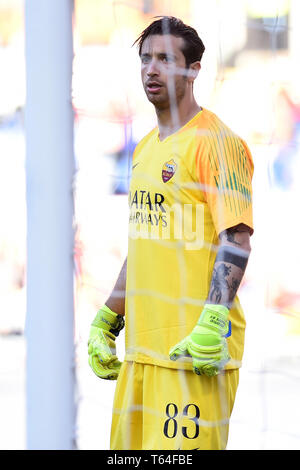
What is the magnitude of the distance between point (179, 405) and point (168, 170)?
41 centimetres

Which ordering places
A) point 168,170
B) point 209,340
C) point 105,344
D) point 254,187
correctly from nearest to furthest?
point 209,340, point 168,170, point 105,344, point 254,187

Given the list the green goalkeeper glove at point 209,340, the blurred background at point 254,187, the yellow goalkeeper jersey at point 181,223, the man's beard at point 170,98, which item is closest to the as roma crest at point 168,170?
the yellow goalkeeper jersey at point 181,223

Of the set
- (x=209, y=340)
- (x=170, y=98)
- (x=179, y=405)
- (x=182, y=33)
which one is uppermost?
(x=182, y=33)

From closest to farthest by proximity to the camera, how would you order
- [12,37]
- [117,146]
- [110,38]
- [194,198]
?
[194,198]
[117,146]
[110,38]
[12,37]

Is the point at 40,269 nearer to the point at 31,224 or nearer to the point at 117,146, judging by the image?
the point at 31,224

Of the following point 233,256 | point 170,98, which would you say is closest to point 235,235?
→ point 233,256

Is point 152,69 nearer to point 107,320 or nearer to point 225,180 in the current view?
point 225,180

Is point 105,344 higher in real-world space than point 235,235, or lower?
lower

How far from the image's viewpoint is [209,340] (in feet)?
4.54

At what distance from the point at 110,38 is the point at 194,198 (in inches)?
84.3

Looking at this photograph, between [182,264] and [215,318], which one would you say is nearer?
[215,318]

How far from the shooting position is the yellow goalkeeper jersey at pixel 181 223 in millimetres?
1436

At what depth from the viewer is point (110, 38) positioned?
346 centimetres
